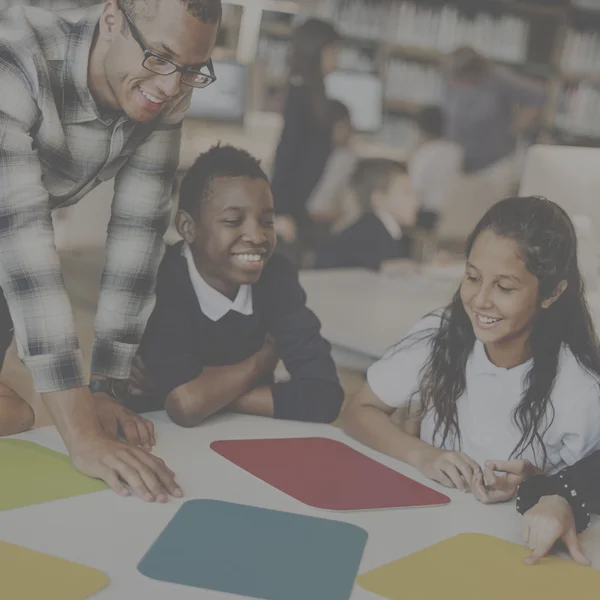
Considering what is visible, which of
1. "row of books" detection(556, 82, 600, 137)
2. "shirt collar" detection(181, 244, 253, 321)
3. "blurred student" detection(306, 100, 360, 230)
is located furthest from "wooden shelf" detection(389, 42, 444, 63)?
"shirt collar" detection(181, 244, 253, 321)

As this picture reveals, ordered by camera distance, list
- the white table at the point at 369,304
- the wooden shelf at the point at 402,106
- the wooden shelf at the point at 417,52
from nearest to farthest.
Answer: the white table at the point at 369,304 < the wooden shelf at the point at 417,52 < the wooden shelf at the point at 402,106

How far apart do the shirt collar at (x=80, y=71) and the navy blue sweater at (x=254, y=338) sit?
33 centimetres

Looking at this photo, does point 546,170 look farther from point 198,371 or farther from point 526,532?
point 526,532

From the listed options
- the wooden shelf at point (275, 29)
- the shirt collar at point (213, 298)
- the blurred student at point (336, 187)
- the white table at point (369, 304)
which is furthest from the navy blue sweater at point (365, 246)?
the wooden shelf at point (275, 29)

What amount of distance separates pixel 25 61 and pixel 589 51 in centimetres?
545

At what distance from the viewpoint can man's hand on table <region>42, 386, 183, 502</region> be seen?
116 centimetres

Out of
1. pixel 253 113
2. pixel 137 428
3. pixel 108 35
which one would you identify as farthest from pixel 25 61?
pixel 253 113

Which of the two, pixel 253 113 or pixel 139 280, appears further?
pixel 253 113

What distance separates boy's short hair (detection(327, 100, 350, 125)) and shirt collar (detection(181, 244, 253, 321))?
7.51 feet

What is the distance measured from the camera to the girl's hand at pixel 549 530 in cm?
111

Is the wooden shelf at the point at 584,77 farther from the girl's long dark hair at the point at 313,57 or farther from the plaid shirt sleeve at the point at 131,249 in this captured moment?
the plaid shirt sleeve at the point at 131,249

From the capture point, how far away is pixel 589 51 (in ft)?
19.8

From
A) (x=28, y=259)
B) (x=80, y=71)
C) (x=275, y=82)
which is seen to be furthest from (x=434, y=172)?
(x=28, y=259)

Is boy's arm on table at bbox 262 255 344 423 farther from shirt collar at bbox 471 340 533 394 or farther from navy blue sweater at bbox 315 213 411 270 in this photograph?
navy blue sweater at bbox 315 213 411 270
